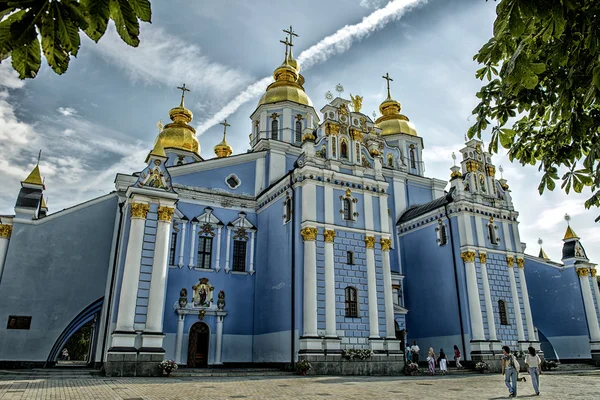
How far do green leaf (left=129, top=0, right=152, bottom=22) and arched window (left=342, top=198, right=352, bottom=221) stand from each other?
20.2m

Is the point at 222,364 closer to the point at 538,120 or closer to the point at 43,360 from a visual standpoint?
the point at 43,360

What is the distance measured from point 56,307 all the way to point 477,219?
21910 mm

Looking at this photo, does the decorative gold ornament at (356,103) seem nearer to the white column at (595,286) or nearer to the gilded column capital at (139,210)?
the gilded column capital at (139,210)

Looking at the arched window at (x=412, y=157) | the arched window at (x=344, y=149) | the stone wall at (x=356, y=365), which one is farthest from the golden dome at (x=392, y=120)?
the stone wall at (x=356, y=365)

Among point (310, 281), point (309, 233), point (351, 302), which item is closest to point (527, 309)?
point (351, 302)

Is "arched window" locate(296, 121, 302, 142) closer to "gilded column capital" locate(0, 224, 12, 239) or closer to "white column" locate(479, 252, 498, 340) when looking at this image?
"white column" locate(479, 252, 498, 340)

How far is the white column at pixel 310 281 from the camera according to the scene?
778 inches

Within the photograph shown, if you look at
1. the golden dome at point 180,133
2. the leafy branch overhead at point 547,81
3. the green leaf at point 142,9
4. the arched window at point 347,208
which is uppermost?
the golden dome at point 180,133

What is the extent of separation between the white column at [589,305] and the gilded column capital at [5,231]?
106 feet

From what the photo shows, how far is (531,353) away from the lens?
1264cm

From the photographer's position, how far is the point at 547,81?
235 inches

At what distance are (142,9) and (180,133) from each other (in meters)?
33.1

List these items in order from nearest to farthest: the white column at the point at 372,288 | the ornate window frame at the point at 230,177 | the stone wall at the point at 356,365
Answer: the stone wall at the point at 356,365, the white column at the point at 372,288, the ornate window frame at the point at 230,177

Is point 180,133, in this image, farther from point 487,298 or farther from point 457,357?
point 457,357
